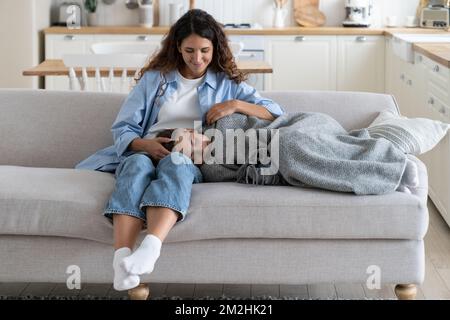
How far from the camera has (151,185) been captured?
288cm

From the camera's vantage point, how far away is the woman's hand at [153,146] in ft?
10.3

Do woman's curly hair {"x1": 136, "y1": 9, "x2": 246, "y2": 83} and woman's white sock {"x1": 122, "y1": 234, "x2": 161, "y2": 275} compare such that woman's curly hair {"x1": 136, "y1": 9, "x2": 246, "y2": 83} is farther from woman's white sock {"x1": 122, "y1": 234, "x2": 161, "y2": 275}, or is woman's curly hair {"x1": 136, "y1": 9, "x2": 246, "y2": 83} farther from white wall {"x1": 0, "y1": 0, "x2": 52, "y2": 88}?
white wall {"x1": 0, "y1": 0, "x2": 52, "y2": 88}

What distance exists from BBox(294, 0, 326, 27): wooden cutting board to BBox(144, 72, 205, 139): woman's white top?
3.94m

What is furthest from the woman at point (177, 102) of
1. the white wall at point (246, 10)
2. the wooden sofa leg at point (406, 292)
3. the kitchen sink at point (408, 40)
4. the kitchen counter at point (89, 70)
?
the white wall at point (246, 10)

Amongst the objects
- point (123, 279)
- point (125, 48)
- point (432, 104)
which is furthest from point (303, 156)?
point (125, 48)

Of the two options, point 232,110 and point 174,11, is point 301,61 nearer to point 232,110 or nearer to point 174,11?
point 174,11

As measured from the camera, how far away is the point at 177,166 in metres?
2.99

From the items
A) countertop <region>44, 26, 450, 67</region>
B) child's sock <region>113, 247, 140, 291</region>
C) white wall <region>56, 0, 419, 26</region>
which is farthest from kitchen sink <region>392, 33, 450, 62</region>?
child's sock <region>113, 247, 140, 291</region>

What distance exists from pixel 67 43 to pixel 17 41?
0.43 metres

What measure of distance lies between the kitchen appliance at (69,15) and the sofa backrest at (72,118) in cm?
332

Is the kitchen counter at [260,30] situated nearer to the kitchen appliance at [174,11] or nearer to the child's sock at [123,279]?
the kitchen appliance at [174,11]

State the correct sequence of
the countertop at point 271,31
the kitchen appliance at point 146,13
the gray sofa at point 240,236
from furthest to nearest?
the kitchen appliance at point 146,13
the countertop at point 271,31
the gray sofa at point 240,236
